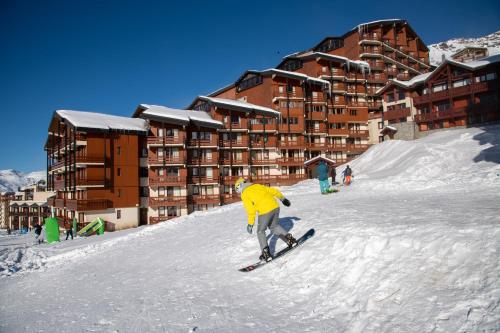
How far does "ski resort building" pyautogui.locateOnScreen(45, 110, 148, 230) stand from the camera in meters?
35.0

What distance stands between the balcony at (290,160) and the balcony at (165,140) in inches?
592

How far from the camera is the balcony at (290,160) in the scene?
45562 mm

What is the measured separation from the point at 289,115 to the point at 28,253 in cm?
3776

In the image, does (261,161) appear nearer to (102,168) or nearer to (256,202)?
(102,168)

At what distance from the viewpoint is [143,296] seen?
7125mm

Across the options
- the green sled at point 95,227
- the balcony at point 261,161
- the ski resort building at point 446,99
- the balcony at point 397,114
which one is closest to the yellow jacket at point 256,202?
the green sled at point 95,227

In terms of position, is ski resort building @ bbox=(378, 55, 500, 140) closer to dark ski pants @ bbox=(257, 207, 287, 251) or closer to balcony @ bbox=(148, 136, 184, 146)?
balcony @ bbox=(148, 136, 184, 146)

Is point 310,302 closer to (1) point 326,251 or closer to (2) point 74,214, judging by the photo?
(1) point 326,251

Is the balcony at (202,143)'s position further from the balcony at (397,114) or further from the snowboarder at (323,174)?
the balcony at (397,114)

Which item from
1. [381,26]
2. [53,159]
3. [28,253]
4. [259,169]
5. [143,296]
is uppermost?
[381,26]

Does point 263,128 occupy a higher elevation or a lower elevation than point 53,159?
higher

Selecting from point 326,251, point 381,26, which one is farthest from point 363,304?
point 381,26

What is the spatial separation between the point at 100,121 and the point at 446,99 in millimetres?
48179

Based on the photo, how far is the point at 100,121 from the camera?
37.7 meters
